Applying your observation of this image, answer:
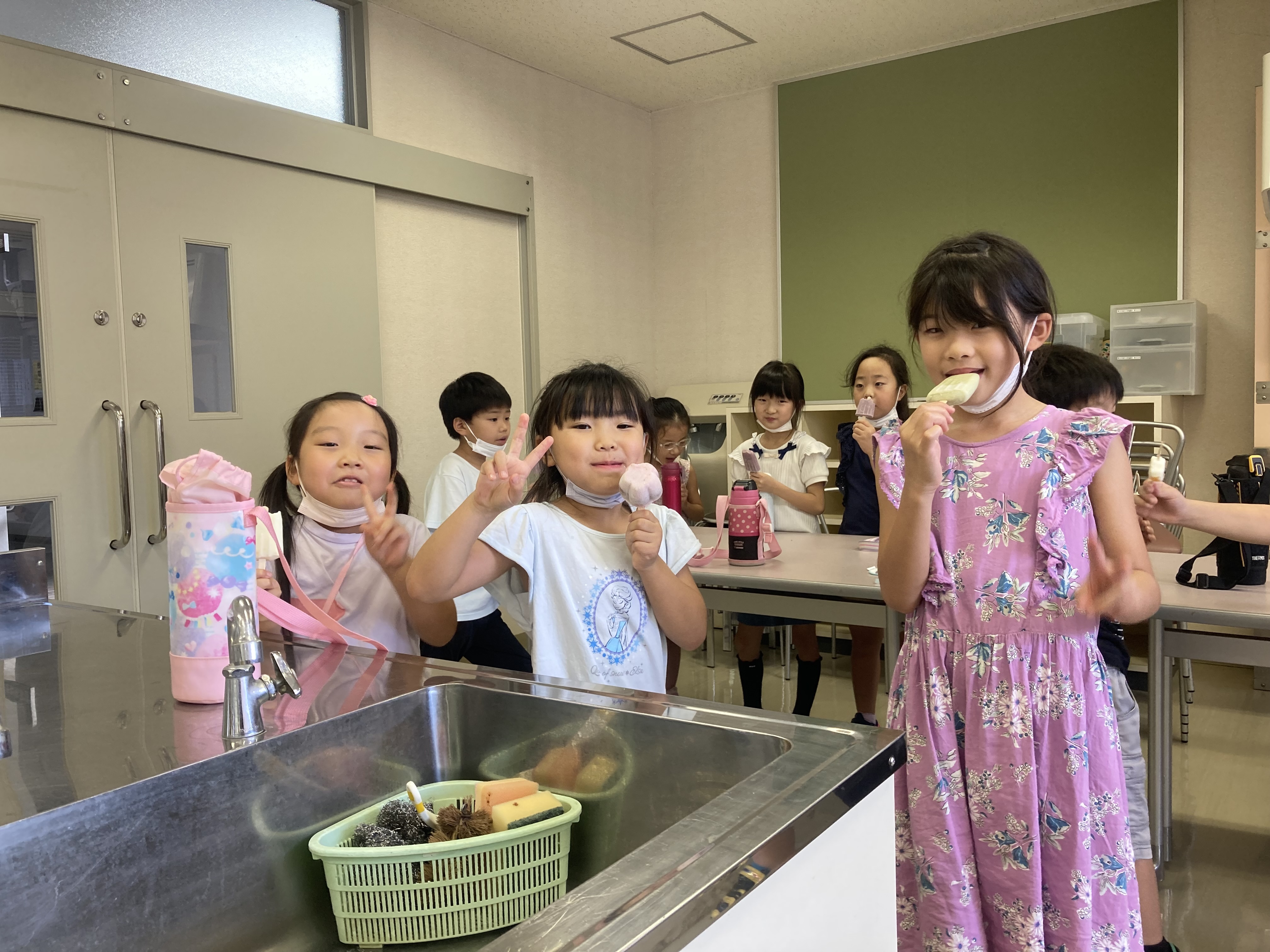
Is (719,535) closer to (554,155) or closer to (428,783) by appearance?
(428,783)

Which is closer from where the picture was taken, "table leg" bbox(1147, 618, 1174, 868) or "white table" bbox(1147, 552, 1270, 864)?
"white table" bbox(1147, 552, 1270, 864)

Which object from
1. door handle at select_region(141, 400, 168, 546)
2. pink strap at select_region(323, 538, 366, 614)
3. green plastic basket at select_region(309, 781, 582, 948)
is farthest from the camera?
door handle at select_region(141, 400, 168, 546)

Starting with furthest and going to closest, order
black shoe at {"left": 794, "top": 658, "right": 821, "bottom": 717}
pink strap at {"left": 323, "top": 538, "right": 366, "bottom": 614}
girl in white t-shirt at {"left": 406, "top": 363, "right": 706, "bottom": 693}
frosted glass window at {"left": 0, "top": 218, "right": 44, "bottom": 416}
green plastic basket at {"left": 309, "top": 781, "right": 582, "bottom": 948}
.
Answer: black shoe at {"left": 794, "top": 658, "right": 821, "bottom": 717} < frosted glass window at {"left": 0, "top": 218, "right": 44, "bottom": 416} < girl in white t-shirt at {"left": 406, "top": 363, "right": 706, "bottom": 693} < pink strap at {"left": 323, "top": 538, "right": 366, "bottom": 614} < green plastic basket at {"left": 309, "top": 781, "right": 582, "bottom": 948}

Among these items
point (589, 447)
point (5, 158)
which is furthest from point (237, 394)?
point (589, 447)

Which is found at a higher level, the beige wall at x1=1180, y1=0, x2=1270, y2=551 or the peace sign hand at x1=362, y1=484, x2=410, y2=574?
the beige wall at x1=1180, y1=0, x2=1270, y2=551

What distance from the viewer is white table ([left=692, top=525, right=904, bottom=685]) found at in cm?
227

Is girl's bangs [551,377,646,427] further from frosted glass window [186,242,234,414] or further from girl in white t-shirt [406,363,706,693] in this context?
frosted glass window [186,242,234,414]

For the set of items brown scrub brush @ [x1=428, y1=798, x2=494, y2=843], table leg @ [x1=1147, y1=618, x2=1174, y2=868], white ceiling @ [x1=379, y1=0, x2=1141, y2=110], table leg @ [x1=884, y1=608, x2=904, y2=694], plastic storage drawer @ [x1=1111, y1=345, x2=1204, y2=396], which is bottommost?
table leg @ [x1=1147, y1=618, x2=1174, y2=868]

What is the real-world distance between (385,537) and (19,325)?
2.09 metres

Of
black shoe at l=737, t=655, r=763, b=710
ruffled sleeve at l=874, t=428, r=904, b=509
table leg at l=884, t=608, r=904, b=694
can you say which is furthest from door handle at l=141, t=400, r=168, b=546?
ruffled sleeve at l=874, t=428, r=904, b=509

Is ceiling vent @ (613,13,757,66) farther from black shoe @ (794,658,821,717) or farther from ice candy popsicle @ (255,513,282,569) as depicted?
ice candy popsicle @ (255,513,282,569)

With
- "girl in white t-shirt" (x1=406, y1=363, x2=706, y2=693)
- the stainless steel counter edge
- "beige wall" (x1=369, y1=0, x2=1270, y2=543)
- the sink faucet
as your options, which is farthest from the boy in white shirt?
the stainless steel counter edge

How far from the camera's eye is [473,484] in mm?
3027

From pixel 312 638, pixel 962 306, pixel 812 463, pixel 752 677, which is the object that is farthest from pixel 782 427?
pixel 312 638
